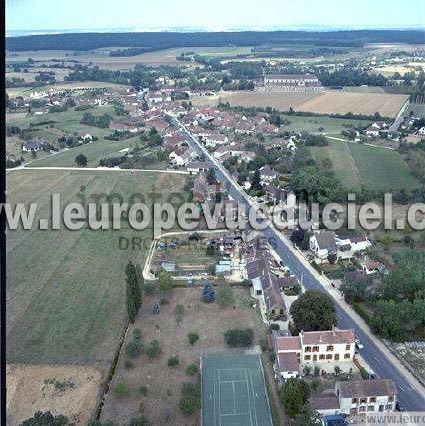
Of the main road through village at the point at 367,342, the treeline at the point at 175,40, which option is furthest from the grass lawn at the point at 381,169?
the treeline at the point at 175,40

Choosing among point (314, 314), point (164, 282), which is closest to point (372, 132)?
point (164, 282)

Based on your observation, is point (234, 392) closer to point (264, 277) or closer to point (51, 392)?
point (51, 392)

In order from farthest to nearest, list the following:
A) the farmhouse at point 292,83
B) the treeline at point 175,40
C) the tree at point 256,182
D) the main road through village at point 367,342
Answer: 1. the treeline at point 175,40
2. the farmhouse at point 292,83
3. the tree at point 256,182
4. the main road through village at point 367,342

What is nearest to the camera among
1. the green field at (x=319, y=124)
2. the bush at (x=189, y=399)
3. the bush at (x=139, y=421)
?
the bush at (x=139, y=421)

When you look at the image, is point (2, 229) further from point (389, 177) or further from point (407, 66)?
point (407, 66)

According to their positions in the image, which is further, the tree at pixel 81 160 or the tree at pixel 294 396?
the tree at pixel 81 160

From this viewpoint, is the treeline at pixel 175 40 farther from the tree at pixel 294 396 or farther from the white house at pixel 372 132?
the tree at pixel 294 396

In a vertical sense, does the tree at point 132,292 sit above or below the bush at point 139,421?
above
